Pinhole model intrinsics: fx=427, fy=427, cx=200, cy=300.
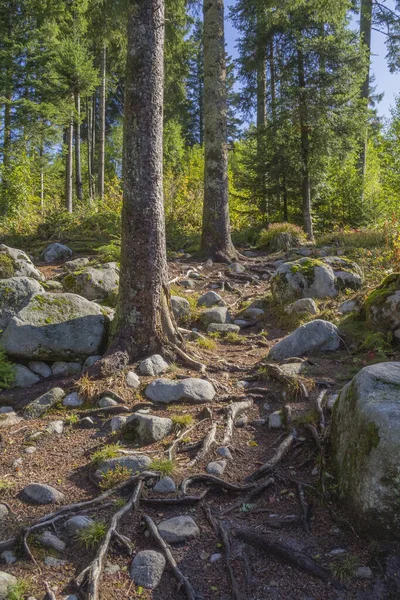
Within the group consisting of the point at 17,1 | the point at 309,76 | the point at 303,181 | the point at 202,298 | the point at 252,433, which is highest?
the point at 17,1

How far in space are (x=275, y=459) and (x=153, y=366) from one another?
201cm

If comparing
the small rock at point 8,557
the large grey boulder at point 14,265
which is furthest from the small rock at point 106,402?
the large grey boulder at point 14,265

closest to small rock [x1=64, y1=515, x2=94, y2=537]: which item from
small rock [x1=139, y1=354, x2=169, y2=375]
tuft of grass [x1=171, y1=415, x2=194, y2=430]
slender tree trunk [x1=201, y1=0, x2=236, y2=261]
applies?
tuft of grass [x1=171, y1=415, x2=194, y2=430]

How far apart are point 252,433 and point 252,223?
38.6 ft

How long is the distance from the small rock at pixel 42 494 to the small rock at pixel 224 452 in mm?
1304

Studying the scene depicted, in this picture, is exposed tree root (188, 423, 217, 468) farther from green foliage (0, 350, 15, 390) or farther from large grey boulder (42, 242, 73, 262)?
large grey boulder (42, 242, 73, 262)

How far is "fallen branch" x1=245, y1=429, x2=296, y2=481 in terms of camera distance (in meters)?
3.35

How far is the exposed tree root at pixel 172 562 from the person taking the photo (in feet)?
7.68

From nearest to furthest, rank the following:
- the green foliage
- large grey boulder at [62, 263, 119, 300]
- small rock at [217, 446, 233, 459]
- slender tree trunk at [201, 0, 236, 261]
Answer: small rock at [217, 446, 233, 459] → the green foliage → large grey boulder at [62, 263, 119, 300] → slender tree trunk at [201, 0, 236, 261]

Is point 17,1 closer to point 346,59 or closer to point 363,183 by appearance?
point 346,59

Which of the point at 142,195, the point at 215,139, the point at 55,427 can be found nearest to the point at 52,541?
the point at 55,427

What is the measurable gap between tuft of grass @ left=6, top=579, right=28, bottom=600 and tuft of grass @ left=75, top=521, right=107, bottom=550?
0.40 meters

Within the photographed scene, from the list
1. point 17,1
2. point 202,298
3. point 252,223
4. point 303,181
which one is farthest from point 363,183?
point 17,1

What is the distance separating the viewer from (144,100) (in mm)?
5004
